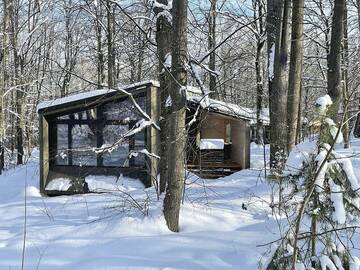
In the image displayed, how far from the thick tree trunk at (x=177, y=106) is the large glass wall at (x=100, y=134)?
6.46 meters

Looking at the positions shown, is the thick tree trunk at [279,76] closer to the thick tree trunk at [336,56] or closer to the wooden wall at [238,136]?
the thick tree trunk at [336,56]

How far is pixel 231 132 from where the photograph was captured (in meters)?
17.8

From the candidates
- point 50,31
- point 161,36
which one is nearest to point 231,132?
point 161,36

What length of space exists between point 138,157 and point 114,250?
7757mm

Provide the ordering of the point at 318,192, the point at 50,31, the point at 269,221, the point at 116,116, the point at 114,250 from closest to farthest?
the point at 318,192
the point at 114,250
the point at 269,221
the point at 116,116
the point at 50,31

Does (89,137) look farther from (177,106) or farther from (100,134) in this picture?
(177,106)

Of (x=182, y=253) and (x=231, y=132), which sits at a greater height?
(x=231, y=132)

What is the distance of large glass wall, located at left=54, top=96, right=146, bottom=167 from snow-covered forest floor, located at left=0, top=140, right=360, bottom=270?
300 centimetres

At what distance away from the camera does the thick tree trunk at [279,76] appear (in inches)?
366

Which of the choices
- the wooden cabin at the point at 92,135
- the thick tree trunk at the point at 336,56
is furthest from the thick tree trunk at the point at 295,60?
the wooden cabin at the point at 92,135

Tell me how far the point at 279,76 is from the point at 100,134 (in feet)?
18.7

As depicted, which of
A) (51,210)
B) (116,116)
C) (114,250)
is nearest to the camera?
(114,250)

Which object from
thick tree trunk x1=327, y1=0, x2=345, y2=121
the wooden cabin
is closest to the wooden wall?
the wooden cabin

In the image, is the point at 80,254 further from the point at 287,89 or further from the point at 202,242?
the point at 287,89
